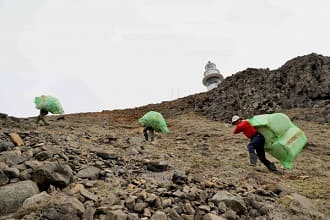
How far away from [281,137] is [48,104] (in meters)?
7.62

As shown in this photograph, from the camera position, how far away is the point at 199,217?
4855mm

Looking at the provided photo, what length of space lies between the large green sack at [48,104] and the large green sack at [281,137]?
7.08 meters

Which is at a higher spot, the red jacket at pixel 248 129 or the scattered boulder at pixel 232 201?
the red jacket at pixel 248 129

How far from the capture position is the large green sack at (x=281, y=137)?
287 inches

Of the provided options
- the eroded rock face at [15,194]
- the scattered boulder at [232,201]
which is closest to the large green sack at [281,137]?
the scattered boulder at [232,201]

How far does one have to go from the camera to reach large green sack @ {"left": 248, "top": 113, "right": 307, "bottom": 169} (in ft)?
23.9

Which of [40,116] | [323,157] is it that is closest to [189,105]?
[40,116]

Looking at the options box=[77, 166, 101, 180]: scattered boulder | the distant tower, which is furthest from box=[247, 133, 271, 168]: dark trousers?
the distant tower

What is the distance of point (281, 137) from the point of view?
7422 millimetres

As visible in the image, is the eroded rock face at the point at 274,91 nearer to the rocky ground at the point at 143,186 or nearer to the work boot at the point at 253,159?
the work boot at the point at 253,159

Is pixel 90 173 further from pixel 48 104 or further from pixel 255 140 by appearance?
pixel 48 104

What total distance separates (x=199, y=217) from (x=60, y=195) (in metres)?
1.51

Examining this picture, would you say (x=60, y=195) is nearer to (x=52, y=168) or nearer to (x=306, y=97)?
(x=52, y=168)

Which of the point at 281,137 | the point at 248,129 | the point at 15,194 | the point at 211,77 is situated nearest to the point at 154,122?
the point at 248,129
